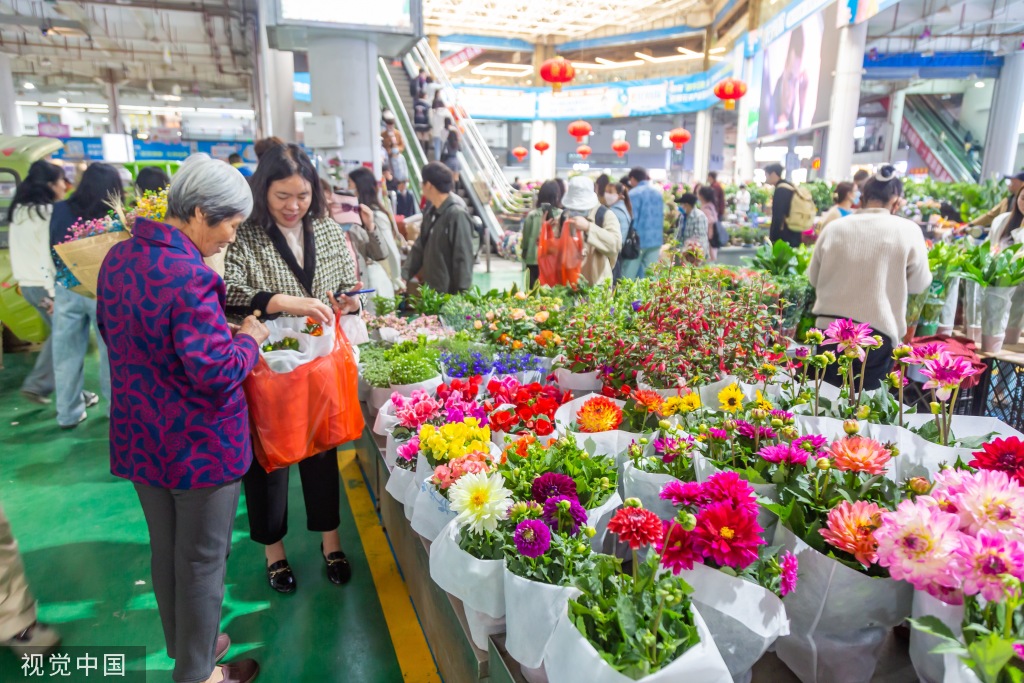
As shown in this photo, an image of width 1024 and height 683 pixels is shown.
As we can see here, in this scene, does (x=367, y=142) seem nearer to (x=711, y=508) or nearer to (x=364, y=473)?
(x=364, y=473)

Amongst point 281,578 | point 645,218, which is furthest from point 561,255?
point 281,578

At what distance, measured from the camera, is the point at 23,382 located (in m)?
4.88

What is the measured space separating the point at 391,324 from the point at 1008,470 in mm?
2786

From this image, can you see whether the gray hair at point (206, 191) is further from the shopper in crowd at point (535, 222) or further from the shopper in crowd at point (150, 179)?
the shopper in crowd at point (535, 222)

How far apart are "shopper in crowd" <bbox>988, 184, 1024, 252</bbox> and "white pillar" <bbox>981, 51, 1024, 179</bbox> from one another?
12125 mm

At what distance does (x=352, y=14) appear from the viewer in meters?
6.79

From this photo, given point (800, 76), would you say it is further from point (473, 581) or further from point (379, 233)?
point (473, 581)

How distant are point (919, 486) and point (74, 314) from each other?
4.41 meters

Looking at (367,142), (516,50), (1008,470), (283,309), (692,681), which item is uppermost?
(516,50)

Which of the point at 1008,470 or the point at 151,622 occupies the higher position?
the point at 1008,470

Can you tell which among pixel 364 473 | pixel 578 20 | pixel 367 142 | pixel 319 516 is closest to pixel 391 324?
pixel 364 473

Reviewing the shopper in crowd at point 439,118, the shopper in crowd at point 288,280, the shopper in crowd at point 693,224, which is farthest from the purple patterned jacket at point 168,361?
the shopper in crowd at point 439,118

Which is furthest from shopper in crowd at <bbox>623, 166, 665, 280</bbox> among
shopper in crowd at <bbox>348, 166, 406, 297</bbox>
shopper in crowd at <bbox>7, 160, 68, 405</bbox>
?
shopper in crowd at <bbox>7, 160, 68, 405</bbox>

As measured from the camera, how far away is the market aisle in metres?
2.16
